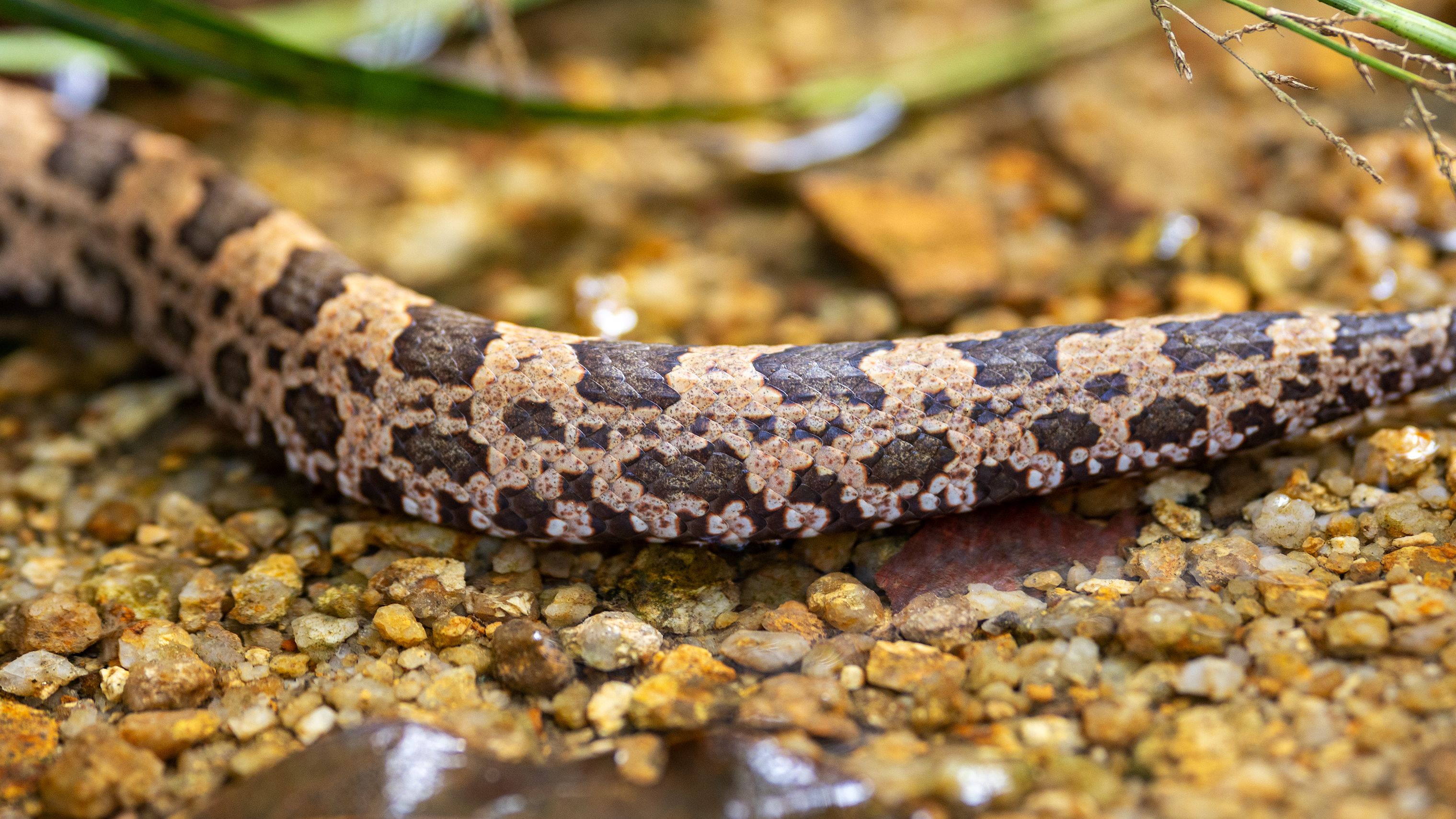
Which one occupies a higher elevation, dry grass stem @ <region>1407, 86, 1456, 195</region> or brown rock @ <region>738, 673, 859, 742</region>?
dry grass stem @ <region>1407, 86, 1456, 195</region>

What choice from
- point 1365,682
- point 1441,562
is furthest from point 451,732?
point 1441,562

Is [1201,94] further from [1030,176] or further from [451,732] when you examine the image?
[451,732]

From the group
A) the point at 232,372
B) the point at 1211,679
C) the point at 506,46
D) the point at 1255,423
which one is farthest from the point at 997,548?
the point at 232,372

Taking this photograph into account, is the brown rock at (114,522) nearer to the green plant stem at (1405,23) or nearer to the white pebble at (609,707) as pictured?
the white pebble at (609,707)

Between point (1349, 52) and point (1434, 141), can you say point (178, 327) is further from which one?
point (1434, 141)

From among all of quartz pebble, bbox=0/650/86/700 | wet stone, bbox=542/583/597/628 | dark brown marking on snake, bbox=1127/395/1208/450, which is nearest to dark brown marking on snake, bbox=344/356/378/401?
wet stone, bbox=542/583/597/628

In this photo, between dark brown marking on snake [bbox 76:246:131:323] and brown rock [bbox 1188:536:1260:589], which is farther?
dark brown marking on snake [bbox 76:246:131:323]

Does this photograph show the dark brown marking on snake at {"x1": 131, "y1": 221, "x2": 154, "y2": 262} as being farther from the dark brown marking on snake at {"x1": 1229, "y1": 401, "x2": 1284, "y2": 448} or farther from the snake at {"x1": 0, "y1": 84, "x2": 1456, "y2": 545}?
the dark brown marking on snake at {"x1": 1229, "y1": 401, "x2": 1284, "y2": 448}
